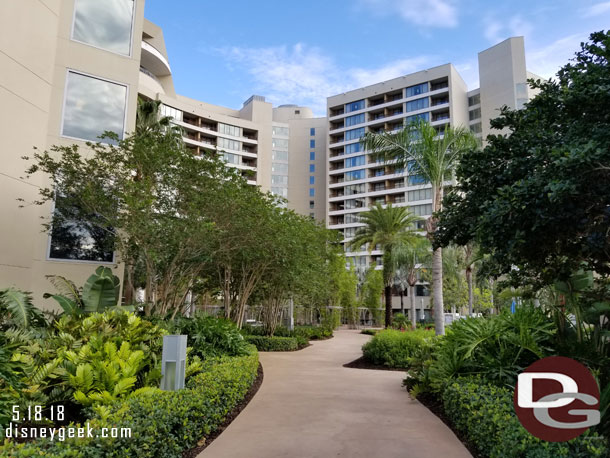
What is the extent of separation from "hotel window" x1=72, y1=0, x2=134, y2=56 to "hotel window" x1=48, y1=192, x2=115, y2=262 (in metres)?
5.77

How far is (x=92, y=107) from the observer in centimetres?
1466

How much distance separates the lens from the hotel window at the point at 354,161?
260ft

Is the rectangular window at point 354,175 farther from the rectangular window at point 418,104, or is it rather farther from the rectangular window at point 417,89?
the rectangular window at point 417,89

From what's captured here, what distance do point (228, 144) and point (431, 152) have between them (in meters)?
63.7

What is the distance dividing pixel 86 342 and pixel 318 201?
80.4 m

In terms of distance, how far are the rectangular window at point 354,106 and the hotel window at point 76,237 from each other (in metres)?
71.8

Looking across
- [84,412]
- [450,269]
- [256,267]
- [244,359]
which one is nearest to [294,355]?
[256,267]

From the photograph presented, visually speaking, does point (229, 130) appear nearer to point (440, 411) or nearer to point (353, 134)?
point (353, 134)

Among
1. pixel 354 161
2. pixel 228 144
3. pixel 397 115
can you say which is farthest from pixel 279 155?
pixel 397 115

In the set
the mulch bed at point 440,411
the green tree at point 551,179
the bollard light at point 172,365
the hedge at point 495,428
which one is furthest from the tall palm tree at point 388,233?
the bollard light at point 172,365

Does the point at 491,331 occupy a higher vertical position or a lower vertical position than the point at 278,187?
lower

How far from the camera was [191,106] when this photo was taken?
7175cm

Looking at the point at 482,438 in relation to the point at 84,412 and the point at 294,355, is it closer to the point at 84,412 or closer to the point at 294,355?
the point at 84,412

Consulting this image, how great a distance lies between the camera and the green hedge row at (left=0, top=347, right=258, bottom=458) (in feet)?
13.8
